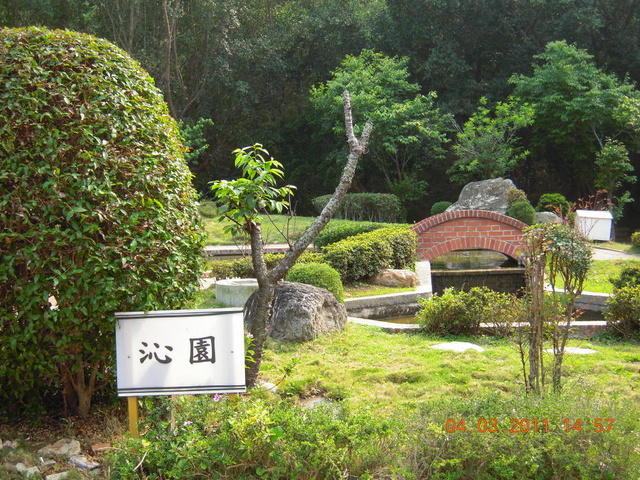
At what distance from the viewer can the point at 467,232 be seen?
1293cm

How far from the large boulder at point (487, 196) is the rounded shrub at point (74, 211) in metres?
14.6

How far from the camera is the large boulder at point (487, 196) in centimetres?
1774

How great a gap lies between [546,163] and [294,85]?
10.3 meters

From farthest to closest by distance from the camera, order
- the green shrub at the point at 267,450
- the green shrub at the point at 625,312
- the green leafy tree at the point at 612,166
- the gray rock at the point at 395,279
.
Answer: the green leafy tree at the point at 612,166, the gray rock at the point at 395,279, the green shrub at the point at 625,312, the green shrub at the point at 267,450

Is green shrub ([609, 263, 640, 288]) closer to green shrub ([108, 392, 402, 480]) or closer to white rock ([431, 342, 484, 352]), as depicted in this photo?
white rock ([431, 342, 484, 352])

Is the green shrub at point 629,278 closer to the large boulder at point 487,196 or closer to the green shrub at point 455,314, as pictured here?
the green shrub at point 455,314

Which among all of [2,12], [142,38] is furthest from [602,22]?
[2,12]

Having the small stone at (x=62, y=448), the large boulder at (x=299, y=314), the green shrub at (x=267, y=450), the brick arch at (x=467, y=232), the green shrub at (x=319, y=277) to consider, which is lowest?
the small stone at (x=62, y=448)

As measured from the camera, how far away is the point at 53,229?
3.35 m

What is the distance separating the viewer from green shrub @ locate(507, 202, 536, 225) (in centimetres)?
1595

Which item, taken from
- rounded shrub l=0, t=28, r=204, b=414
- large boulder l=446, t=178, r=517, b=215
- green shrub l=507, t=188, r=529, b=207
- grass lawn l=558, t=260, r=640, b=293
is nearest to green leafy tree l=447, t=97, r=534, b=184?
large boulder l=446, t=178, r=517, b=215

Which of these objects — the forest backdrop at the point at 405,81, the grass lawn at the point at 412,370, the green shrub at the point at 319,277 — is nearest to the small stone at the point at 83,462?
the grass lawn at the point at 412,370

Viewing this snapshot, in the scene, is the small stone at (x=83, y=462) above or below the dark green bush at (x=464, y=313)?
below
